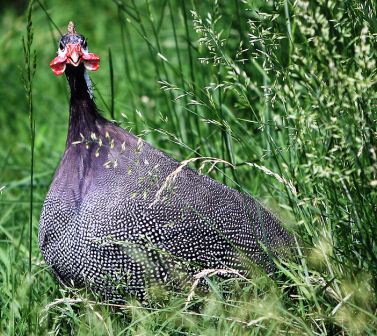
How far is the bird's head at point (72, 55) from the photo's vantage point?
3.17 metres

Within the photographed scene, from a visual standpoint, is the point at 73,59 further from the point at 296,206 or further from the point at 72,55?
the point at 296,206

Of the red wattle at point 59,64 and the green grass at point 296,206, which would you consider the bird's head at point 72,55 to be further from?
the green grass at point 296,206

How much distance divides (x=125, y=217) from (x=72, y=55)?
61 centimetres

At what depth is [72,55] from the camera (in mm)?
3160

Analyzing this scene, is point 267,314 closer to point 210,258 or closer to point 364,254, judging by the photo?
point 364,254

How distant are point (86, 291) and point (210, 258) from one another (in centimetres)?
A: 45

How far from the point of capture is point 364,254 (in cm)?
276

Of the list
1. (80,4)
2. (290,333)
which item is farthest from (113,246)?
(80,4)

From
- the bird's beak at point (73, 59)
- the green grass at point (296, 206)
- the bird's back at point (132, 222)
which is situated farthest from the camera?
Answer: the bird's beak at point (73, 59)

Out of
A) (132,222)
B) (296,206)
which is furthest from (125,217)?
(296,206)

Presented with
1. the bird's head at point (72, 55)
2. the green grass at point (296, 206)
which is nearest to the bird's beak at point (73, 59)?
the bird's head at point (72, 55)

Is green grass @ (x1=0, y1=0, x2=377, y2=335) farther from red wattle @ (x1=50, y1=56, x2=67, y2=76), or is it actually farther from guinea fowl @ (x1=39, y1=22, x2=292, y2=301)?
red wattle @ (x1=50, y1=56, x2=67, y2=76)

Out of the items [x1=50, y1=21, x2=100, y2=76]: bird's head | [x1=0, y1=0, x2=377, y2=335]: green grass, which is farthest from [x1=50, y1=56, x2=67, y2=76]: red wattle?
[x1=0, y1=0, x2=377, y2=335]: green grass

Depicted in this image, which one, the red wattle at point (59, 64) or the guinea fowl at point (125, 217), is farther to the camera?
the red wattle at point (59, 64)
